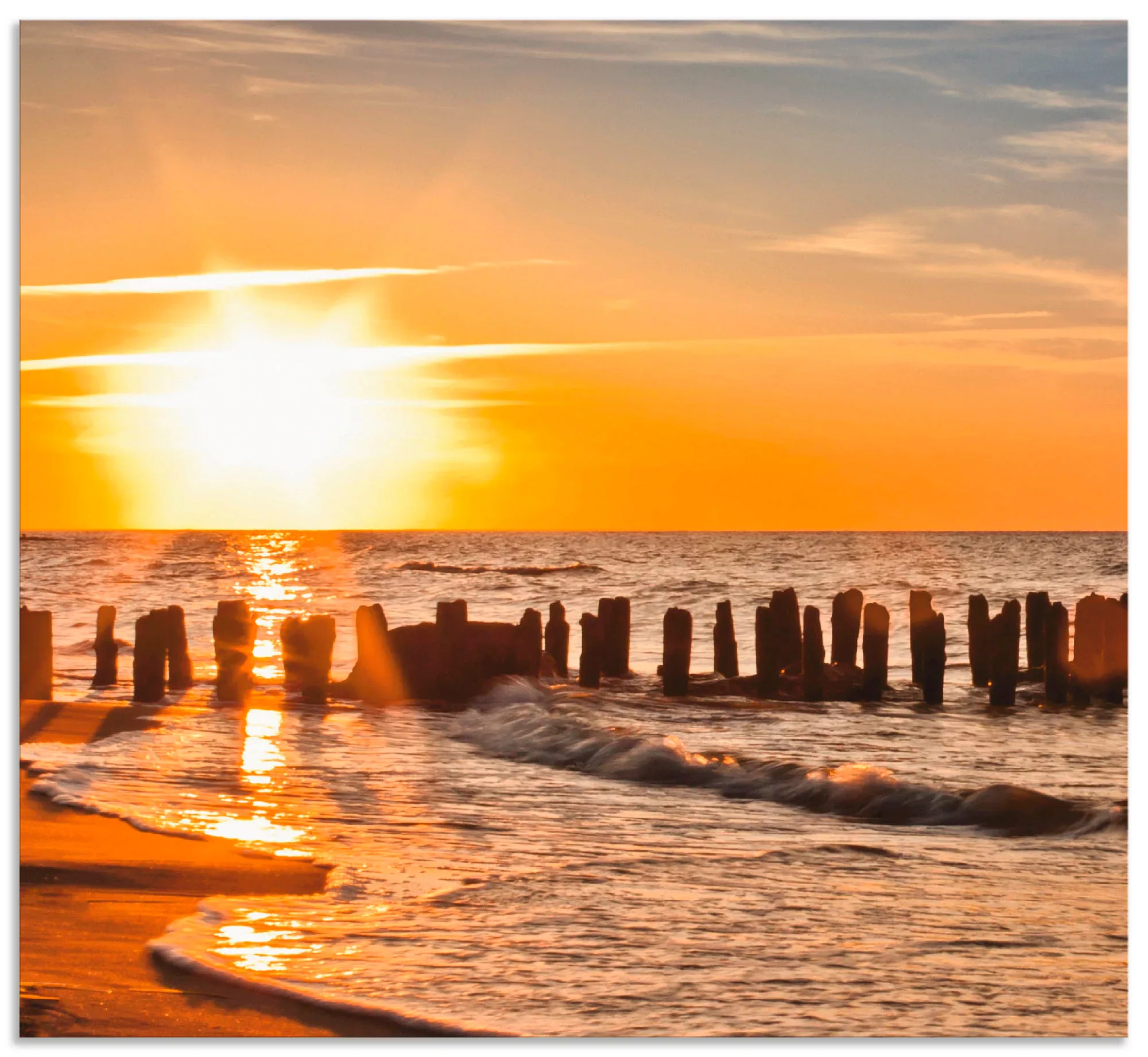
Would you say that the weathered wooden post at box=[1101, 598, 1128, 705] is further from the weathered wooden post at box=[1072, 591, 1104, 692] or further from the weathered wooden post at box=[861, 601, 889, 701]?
the weathered wooden post at box=[861, 601, 889, 701]

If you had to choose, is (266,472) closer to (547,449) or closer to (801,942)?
(547,449)

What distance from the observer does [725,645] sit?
60.8ft

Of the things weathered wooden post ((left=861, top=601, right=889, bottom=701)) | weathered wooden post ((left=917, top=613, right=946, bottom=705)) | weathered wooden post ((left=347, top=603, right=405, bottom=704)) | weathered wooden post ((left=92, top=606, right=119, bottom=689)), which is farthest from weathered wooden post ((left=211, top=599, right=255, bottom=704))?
weathered wooden post ((left=917, top=613, right=946, bottom=705))

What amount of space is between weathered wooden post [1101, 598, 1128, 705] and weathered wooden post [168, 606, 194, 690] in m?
10.5

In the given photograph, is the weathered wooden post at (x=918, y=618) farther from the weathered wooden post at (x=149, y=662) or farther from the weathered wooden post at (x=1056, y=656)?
the weathered wooden post at (x=149, y=662)

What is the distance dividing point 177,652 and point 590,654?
Result: 5.02 meters

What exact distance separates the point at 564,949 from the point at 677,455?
184 inches

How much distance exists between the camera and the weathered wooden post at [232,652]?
15.0 metres

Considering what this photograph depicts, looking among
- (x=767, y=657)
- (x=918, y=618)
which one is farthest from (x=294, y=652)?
(x=918, y=618)

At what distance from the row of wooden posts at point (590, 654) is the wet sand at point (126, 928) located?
21.2 feet

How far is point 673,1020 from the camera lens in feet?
16.7

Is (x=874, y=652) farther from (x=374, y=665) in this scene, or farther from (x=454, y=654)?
(x=374, y=665)

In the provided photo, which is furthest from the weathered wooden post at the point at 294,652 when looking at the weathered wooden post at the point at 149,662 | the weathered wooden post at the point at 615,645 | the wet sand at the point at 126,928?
the wet sand at the point at 126,928

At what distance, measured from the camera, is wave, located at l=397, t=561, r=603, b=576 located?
5034 centimetres
